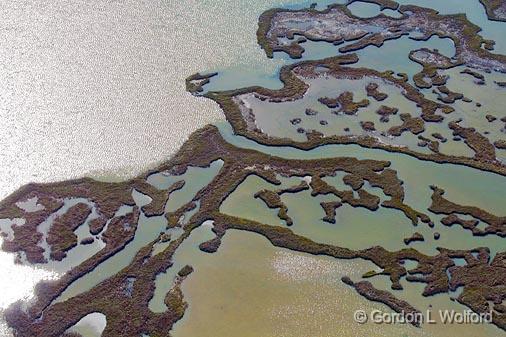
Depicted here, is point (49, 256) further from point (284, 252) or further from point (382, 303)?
point (382, 303)

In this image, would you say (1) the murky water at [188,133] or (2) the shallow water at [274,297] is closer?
(2) the shallow water at [274,297]

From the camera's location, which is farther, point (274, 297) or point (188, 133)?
point (188, 133)

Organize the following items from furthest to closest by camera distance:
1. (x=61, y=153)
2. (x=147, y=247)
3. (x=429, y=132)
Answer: (x=429, y=132), (x=61, y=153), (x=147, y=247)

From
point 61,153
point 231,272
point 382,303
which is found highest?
point 61,153

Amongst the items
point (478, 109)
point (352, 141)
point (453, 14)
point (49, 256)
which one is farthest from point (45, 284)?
point (453, 14)

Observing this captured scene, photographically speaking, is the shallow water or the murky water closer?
the shallow water

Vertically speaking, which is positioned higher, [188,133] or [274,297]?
[188,133]

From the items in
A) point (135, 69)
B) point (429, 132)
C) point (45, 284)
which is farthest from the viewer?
point (135, 69)

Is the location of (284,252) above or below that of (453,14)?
below

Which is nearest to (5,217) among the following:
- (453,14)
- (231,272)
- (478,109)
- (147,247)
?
(147,247)

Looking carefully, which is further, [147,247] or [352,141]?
[352,141]

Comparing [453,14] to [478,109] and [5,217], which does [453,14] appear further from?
[5,217]
